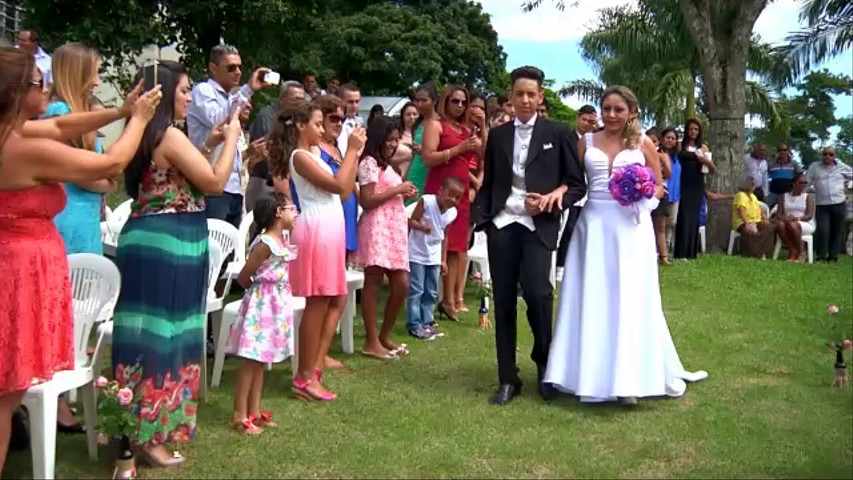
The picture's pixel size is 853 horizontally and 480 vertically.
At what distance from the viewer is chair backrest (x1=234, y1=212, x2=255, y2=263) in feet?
24.6

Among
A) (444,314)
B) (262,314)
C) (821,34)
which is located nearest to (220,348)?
(262,314)

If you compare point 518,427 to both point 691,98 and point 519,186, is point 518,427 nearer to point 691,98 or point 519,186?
point 519,186

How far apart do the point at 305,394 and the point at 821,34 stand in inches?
828

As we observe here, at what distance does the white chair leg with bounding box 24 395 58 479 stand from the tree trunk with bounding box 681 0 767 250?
46.5 ft

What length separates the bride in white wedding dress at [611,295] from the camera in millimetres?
5996

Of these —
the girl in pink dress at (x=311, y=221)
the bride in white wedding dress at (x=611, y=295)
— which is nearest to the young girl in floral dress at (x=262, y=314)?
the girl in pink dress at (x=311, y=221)

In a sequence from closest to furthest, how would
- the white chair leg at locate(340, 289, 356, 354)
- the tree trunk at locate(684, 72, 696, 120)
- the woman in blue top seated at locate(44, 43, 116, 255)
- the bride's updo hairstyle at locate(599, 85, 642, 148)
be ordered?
the woman in blue top seated at locate(44, 43, 116, 255), the bride's updo hairstyle at locate(599, 85, 642, 148), the white chair leg at locate(340, 289, 356, 354), the tree trunk at locate(684, 72, 696, 120)

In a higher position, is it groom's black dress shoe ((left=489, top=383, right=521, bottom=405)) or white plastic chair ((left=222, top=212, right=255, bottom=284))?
white plastic chair ((left=222, top=212, right=255, bottom=284))

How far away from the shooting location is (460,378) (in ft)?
22.1

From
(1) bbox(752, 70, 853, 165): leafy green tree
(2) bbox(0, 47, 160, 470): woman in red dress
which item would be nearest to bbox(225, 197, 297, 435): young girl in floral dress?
(2) bbox(0, 47, 160, 470): woman in red dress

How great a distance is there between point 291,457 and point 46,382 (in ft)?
4.28

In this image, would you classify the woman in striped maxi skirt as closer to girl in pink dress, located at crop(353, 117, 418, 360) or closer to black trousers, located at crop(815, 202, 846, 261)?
girl in pink dress, located at crop(353, 117, 418, 360)

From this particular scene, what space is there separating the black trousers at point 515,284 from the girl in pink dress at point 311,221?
1003 mm

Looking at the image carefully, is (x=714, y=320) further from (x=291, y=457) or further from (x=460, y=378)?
(x=291, y=457)
